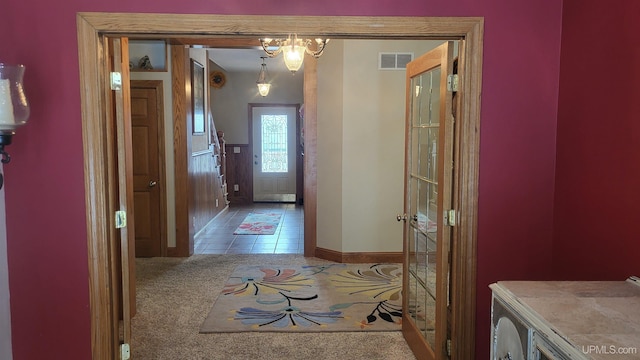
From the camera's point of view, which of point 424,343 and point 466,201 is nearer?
point 466,201

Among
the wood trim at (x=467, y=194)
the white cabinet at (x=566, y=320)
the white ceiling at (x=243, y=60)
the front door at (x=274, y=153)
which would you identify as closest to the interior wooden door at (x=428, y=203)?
the wood trim at (x=467, y=194)

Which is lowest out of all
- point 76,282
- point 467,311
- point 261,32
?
point 467,311

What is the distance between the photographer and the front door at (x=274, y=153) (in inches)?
420

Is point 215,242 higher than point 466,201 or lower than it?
lower

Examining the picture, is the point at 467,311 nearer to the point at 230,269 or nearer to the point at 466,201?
the point at 466,201

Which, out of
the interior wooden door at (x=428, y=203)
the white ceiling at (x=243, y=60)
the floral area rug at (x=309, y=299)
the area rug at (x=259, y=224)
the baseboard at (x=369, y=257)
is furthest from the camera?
the white ceiling at (x=243, y=60)

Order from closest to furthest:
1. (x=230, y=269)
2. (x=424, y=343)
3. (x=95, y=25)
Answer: (x=95, y=25) < (x=424, y=343) < (x=230, y=269)

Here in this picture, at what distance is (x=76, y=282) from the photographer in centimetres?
246

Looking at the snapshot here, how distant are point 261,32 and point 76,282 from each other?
1.51 meters

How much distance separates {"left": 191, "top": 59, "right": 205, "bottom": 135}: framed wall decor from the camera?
257 inches

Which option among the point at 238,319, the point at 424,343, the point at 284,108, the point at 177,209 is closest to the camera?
the point at 424,343

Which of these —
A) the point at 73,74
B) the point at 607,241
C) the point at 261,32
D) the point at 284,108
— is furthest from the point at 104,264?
the point at 284,108

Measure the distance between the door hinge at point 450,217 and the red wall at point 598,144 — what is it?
50 centimetres

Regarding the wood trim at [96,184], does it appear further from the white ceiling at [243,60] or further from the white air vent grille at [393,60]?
the white ceiling at [243,60]
